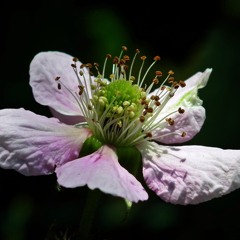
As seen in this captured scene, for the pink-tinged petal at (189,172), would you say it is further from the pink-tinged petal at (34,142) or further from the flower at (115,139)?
the pink-tinged petal at (34,142)

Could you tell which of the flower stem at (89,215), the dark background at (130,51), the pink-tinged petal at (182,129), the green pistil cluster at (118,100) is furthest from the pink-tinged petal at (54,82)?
the dark background at (130,51)

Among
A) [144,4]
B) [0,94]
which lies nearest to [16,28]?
[0,94]

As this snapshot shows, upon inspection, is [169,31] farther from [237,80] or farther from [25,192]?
[25,192]

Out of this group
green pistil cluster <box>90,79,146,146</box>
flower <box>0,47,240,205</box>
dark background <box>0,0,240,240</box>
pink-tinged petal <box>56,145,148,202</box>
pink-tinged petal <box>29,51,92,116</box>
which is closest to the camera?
pink-tinged petal <box>56,145,148,202</box>

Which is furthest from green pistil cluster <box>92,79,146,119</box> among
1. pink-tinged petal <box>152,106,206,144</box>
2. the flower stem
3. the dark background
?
the dark background

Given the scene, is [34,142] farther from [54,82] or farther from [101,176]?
[54,82]

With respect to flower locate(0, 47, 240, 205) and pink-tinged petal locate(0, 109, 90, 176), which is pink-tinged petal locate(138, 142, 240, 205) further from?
pink-tinged petal locate(0, 109, 90, 176)

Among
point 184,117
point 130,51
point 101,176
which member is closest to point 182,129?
point 184,117
